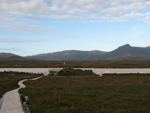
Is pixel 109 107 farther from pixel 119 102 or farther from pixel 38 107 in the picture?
pixel 38 107

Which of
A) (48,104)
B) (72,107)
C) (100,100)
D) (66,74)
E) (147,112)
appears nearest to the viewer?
(147,112)

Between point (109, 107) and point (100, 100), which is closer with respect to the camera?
point (109, 107)

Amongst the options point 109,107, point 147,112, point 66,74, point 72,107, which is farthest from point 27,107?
point 66,74

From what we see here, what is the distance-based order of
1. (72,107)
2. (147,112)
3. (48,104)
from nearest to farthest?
(147,112) → (72,107) → (48,104)

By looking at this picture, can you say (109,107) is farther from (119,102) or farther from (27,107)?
(27,107)

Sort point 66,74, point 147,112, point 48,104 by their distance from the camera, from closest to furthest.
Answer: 1. point 147,112
2. point 48,104
3. point 66,74

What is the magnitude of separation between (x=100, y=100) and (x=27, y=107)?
6387mm

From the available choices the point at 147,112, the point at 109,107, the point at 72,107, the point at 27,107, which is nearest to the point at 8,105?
the point at 27,107

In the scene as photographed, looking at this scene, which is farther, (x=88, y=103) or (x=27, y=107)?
(x=88, y=103)

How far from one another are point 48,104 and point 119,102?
535 centimetres

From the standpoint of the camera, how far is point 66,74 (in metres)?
78.4

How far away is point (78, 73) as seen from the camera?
81.4 meters

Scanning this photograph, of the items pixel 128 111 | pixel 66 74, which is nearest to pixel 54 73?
pixel 66 74

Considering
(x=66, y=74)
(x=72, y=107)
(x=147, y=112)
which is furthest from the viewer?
(x=66, y=74)
